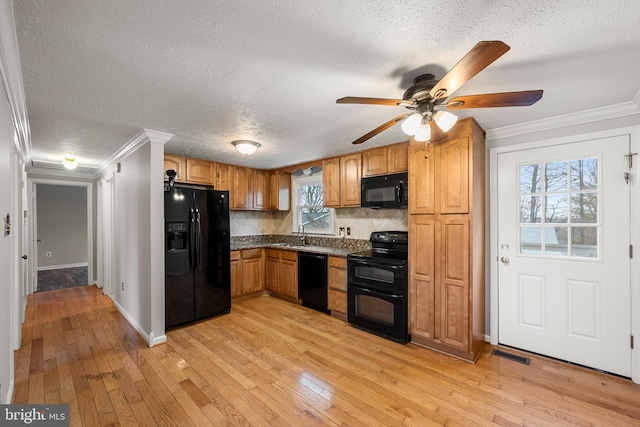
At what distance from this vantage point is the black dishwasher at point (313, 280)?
12.6ft

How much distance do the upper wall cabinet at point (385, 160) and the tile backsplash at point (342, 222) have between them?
0.63 meters

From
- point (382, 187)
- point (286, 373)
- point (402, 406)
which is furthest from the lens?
point (382, 187)

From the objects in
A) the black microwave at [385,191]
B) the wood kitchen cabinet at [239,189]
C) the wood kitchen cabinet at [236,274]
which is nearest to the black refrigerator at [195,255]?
the wood kitchen cabinet at [236,274]

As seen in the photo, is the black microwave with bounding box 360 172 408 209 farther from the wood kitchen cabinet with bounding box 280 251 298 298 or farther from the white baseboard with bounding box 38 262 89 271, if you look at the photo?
the white baseboard with bounding box 38 262 89 271

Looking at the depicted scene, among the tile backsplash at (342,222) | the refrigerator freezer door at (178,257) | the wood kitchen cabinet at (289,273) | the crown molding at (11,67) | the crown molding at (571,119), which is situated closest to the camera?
the crown molding at (11,67)

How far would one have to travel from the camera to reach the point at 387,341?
298 cm

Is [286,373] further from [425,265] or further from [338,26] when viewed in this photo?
[338,26]

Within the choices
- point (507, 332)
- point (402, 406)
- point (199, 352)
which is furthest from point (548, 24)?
point (199, 352)

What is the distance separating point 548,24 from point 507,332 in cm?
280

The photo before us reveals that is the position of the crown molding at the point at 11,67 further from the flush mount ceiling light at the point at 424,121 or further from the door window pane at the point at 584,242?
the door window pane at the point at 584,242

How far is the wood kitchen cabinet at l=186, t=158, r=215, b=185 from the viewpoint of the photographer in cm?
392

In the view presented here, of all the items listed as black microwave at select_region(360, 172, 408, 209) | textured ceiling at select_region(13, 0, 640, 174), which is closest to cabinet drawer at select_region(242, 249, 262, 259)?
black microwave at select_region(360, 172, 408, 209)

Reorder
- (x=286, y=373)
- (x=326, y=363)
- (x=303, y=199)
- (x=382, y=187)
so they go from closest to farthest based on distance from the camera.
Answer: (x=286, y=373) → (x=326, y=363) → (x=382, y=187) → (x=303, y=199)

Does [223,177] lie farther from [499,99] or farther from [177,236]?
[499,99]
